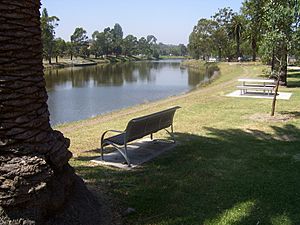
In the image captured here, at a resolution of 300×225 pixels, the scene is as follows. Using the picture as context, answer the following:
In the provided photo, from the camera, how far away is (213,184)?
532 centimetres

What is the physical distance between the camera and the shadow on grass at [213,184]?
14.2 feet

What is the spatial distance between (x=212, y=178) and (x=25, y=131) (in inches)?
122

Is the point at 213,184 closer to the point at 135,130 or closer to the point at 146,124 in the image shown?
the point at 135,130

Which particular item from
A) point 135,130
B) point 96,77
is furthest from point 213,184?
point 96,77

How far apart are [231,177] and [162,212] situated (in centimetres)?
165

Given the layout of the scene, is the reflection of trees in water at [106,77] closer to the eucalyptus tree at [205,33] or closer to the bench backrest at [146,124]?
the eucalyptus tree at [205,33]

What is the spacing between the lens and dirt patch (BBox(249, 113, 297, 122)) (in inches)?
411

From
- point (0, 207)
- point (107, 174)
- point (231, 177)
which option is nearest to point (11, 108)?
point (0, 207)

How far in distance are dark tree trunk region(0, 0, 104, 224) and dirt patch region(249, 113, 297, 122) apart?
8.00 m

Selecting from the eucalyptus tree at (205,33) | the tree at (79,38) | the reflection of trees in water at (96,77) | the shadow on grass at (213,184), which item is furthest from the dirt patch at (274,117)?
the tree at (79,38)

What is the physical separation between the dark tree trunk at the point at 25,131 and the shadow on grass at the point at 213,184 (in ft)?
3.66

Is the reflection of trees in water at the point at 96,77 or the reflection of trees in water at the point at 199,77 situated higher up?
the reflection of trees in water at the point at 199,77

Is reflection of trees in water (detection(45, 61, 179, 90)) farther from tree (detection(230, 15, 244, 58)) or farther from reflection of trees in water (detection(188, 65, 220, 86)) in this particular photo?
tree (detection(230, 15, 244, 58))

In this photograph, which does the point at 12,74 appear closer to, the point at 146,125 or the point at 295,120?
the point at 146,125
